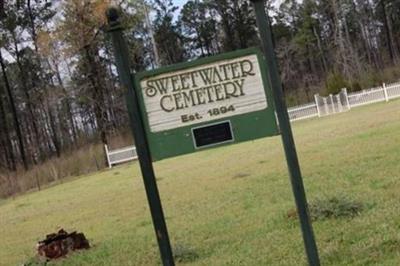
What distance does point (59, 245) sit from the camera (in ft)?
21.7

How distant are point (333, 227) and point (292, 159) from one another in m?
2.01

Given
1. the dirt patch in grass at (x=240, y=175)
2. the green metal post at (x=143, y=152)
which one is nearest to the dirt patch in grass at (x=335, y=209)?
the green metal post at (x=143, y=152)

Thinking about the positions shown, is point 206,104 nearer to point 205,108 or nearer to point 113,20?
point 205,108

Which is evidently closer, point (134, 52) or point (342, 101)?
point (342, 101)

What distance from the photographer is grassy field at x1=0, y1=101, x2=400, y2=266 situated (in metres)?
4.73

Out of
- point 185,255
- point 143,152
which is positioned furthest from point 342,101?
point 143,152

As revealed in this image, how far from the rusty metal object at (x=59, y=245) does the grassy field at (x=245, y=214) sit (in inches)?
6.0

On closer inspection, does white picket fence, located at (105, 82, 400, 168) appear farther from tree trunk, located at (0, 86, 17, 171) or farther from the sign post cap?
the sign post cap

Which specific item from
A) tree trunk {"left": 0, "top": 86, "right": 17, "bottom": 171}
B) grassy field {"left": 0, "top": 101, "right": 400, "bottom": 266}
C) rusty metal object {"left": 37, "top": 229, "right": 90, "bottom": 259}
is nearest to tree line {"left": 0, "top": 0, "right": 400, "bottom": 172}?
tree trunk {"left": 0, "top": 86, "right": 17, "bottom": 171}

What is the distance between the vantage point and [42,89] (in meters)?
39.4

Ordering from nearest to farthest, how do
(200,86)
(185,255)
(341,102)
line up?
(200,86), (185,255), (341,102)

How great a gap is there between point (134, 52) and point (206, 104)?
1361 inches

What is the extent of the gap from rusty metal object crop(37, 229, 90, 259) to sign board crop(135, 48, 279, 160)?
3.70m

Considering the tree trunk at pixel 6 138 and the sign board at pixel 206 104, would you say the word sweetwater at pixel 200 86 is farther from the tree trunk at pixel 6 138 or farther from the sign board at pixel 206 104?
the tree trunk at pixel 6 138
